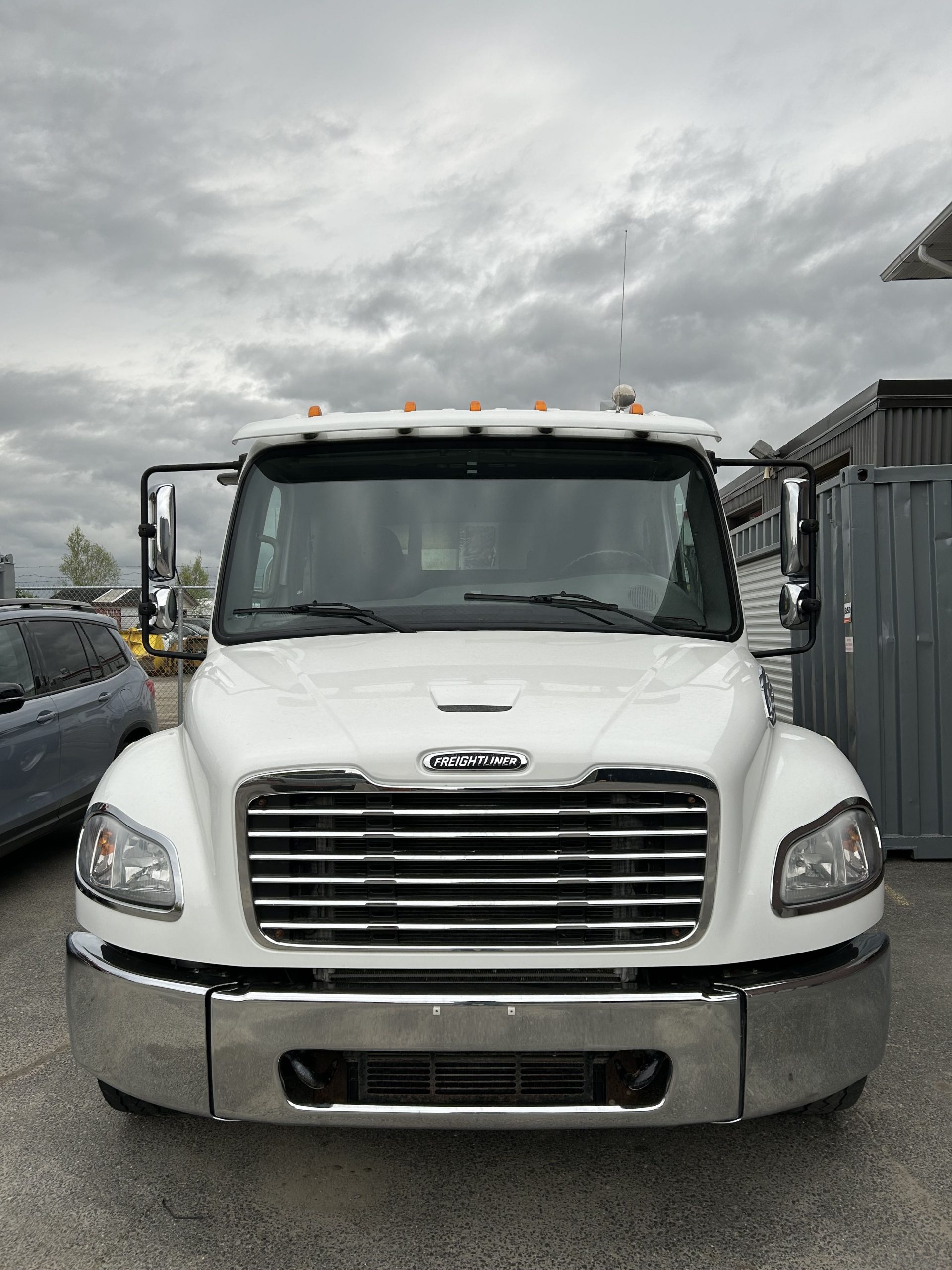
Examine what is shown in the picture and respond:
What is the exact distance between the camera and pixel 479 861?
2.46 m

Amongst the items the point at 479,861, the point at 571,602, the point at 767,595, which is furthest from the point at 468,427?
the point at 767,595

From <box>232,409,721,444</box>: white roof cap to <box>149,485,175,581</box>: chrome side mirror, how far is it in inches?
16.8

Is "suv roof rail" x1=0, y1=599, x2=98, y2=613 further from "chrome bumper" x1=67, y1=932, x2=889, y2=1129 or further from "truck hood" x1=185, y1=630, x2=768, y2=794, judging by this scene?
"chrome bumper" x1=67, y1=932, x2=889, y2=1129

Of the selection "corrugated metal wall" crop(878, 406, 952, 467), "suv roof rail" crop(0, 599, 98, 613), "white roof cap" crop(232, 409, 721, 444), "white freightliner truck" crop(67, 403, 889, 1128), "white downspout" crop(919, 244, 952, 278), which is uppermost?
"white downspout" crop(919, 244, 952, 278)

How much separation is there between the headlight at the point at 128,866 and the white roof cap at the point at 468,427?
5.23ft

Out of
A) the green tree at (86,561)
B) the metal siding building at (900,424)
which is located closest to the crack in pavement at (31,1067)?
the metal siding building at (900,424)

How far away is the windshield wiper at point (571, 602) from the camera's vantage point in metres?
3.43

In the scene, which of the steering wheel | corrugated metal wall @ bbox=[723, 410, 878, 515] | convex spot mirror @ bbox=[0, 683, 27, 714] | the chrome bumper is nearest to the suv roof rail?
convex spot mirror @ bbox=[0, 683, 27, 714]

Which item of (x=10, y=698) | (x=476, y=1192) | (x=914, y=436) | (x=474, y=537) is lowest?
(x=476, y=1192)

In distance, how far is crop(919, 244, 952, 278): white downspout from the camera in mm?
11435

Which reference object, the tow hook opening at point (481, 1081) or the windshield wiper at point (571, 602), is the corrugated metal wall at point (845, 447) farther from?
the tow hook opening at point (481, 1081)

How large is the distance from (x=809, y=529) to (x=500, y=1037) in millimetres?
2202

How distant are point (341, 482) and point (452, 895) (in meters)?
1.77

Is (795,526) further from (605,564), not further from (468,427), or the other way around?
(468,427)
